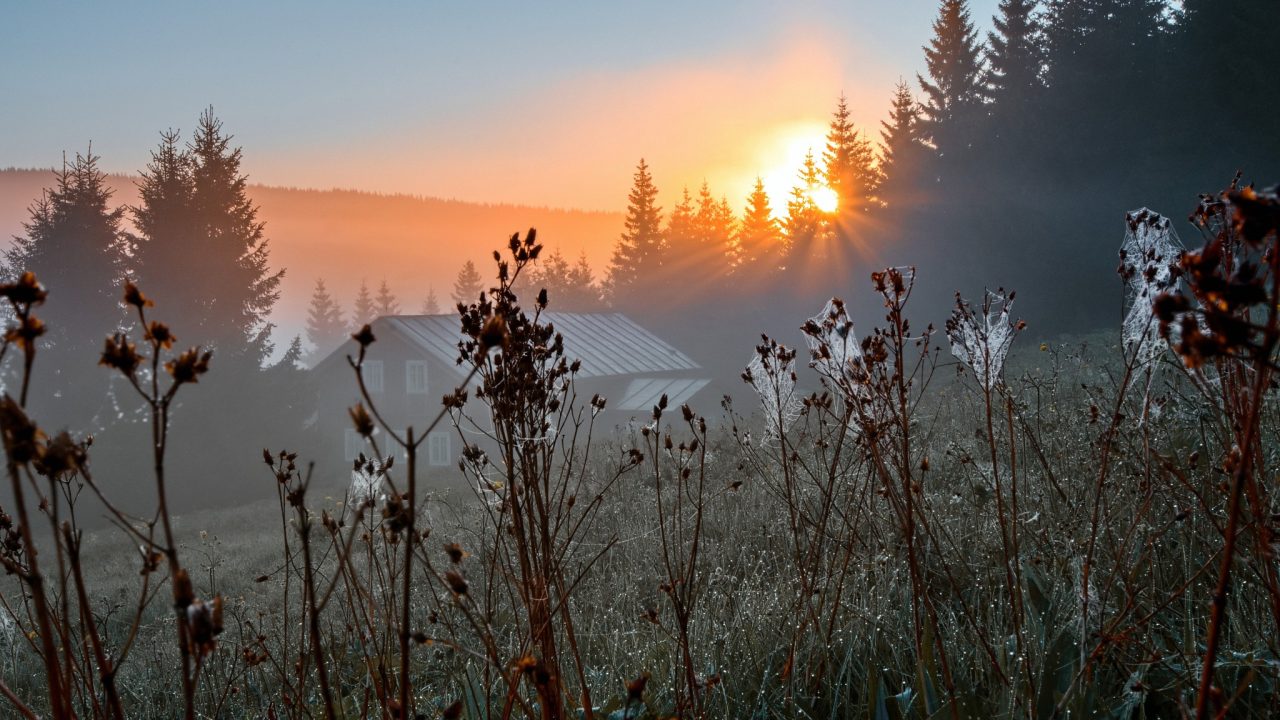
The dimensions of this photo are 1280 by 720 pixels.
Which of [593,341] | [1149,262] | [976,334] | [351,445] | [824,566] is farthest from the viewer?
[351,445]

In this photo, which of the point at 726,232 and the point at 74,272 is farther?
the point at 726,232

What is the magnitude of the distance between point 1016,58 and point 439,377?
23.8 meters

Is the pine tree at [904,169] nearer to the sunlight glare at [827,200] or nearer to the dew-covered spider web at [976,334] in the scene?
the sunlight glare at [827,200]

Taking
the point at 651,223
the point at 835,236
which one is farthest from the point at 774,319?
the point at 651,223

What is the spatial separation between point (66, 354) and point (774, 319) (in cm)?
2450

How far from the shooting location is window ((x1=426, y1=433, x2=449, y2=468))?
76.4 ft

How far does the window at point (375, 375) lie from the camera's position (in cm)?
2339

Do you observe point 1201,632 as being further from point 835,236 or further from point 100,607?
point 835,236

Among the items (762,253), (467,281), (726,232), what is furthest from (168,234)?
(467,281)

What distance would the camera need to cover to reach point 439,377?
2239 centimetres

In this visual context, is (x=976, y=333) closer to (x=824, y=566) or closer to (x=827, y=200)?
(x=824, y=566)

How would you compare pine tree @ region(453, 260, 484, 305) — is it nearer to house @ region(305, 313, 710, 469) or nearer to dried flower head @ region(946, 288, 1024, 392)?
house @ region(305, 313, 710, 469)

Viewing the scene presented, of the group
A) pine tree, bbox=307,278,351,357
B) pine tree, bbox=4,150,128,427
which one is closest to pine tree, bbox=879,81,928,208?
pine tree, bbox=4,150,128,427

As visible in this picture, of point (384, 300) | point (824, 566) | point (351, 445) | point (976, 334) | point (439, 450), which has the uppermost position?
point (384, 300)
